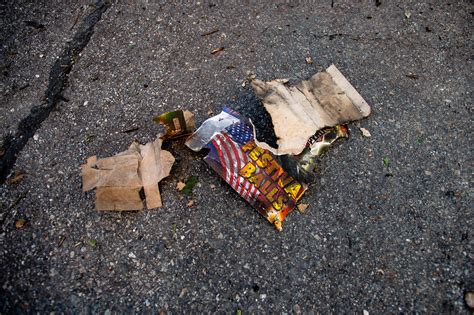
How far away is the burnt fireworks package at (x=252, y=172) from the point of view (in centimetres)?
200

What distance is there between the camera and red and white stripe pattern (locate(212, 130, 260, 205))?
2.02 metres

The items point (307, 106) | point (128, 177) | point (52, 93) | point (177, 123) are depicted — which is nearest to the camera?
point (128, 177)

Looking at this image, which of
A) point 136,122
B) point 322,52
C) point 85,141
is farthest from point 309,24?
point 85,141

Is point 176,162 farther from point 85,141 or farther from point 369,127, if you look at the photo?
point 369,127

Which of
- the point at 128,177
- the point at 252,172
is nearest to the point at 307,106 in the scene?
the point at 252,172

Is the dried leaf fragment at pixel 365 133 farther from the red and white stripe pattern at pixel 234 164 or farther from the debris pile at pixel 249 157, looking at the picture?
the red and white stripe pattern at pixel 234 164

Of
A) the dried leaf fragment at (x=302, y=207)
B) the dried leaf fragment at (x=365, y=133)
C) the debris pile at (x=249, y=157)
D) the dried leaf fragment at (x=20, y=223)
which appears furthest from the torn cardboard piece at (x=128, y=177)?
the dried leaf fragment at (x=365, y=133)

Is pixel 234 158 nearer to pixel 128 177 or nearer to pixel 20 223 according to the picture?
pixel 128 177

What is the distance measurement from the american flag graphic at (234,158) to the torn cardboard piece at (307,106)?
0.40 ft

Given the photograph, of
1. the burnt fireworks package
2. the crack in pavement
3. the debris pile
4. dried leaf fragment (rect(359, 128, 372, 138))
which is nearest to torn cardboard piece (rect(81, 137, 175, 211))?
the debris pile

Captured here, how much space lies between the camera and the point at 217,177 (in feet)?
7.13

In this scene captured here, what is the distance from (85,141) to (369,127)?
1.75 meters

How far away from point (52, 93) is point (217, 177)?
133cm

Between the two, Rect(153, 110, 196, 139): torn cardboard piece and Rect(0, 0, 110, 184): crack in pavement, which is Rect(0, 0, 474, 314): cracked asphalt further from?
Rect(153, 110, 196, 139): torn cardboard piece
